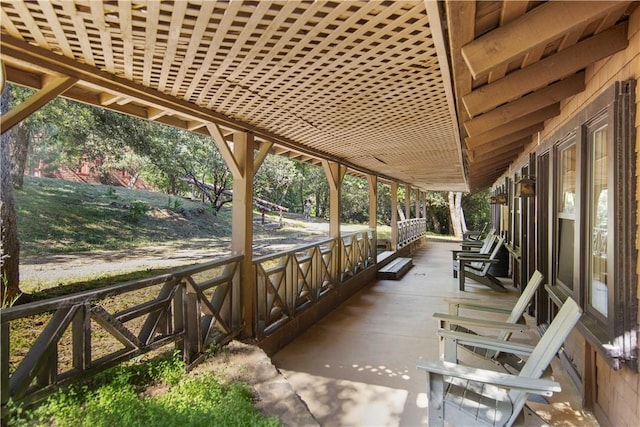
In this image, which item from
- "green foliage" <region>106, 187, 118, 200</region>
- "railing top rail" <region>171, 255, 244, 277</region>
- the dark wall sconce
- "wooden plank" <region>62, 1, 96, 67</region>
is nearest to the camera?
"wooden plank" <region>62, 1, 96, 67</region>

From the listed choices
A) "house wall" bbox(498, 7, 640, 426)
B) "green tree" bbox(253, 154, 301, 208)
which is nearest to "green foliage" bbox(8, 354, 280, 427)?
"house wall" bbox(498, 7, 640, 426)

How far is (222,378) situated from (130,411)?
0.81 meters

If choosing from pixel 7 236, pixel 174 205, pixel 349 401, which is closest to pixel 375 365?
pixel 349 401

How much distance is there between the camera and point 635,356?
179 cm

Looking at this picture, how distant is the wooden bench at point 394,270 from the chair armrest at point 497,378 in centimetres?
624

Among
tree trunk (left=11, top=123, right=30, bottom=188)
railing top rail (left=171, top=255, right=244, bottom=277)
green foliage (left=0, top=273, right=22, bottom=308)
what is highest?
tree trunk (left=11, top=123, right=30, bottom=188)

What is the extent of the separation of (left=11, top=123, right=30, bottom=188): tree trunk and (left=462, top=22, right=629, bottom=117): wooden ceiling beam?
7.37 m

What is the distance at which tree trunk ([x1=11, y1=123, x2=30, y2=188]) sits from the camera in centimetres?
748

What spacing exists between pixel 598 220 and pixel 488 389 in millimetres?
1308

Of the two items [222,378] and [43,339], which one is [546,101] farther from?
[43,339]

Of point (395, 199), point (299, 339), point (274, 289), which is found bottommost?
point (299, 339)

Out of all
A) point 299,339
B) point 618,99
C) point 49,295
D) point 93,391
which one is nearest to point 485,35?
point 618,99

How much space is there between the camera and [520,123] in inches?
149

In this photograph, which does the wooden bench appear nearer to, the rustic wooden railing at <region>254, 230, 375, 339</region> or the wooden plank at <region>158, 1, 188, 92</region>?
the rustic wooden railing at <region>254, 230, 375, 339</region>
